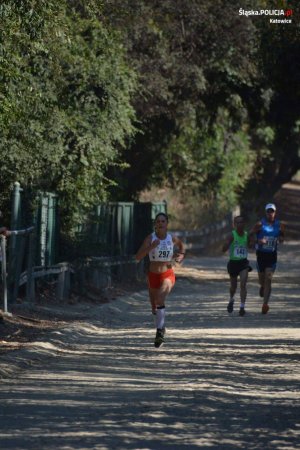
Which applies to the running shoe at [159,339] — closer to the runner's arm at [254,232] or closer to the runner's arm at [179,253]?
the runner's arm at [179,253]

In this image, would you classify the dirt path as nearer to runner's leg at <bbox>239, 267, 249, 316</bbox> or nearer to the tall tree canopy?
runner's leg at <bbox>239, 267, 249, 316</bbox>

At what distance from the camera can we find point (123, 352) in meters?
17.0

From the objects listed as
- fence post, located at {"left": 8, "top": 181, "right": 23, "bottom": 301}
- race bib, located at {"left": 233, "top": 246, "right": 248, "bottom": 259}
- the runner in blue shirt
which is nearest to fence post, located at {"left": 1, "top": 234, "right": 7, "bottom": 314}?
fence post, located at {"left": 8, "top": 181, "right": 23, "bottom": 301}

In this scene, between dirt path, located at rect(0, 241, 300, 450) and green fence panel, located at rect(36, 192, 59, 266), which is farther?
green fence panel, located at rect(36, 192, 59, 266)

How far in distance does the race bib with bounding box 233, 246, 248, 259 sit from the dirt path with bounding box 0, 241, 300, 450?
5.83 feet

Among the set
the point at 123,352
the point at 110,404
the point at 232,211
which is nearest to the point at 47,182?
the point at 123,352

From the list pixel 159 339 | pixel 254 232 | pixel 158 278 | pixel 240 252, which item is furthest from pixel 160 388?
pixel 240 252

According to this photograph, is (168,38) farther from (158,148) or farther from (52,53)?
(52,53)

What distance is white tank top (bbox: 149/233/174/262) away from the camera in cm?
1841

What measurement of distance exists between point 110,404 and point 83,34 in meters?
16.8

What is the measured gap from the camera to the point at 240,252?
24.9 meters

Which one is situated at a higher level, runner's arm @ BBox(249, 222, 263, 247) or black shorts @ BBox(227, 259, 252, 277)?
runner's arm @ BBox(249, 222, 263, 247)

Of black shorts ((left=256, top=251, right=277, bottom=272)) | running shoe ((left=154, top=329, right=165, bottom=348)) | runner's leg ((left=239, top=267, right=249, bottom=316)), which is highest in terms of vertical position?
black shorts ((left=256, top=251, right=277, bottom=272))

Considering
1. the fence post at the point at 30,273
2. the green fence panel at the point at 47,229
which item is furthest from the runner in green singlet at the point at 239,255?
the fence post at the point at 30,273
